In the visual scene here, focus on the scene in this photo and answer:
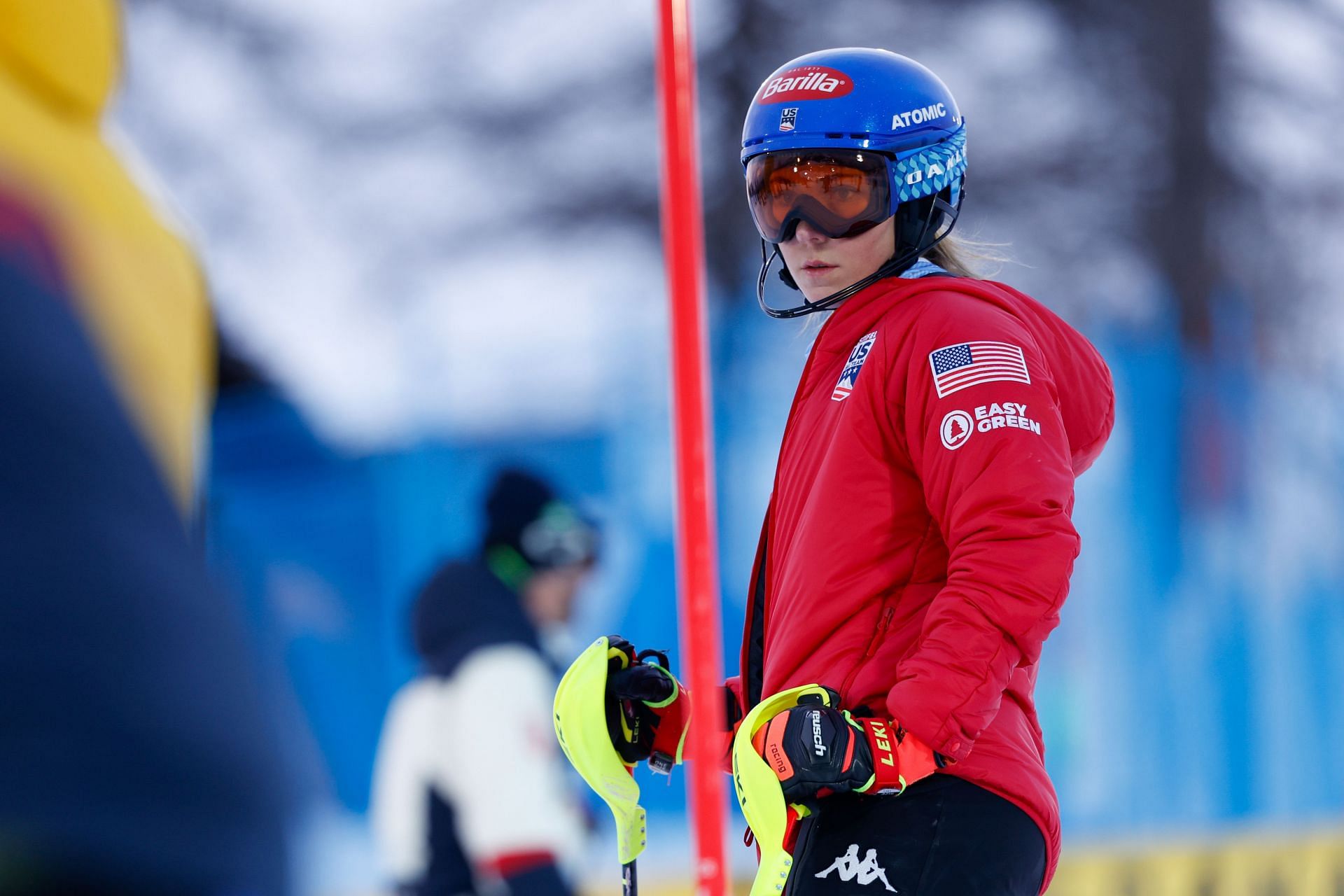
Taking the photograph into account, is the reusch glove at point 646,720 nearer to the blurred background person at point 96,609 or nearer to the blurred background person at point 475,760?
the blurred background person at point 96,609

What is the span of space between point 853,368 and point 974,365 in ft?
0.63

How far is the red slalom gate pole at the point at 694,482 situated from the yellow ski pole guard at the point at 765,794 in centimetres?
33

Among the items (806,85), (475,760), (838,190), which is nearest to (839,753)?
(838,190)

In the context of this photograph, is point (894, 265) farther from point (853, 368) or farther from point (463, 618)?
point (463, 618)

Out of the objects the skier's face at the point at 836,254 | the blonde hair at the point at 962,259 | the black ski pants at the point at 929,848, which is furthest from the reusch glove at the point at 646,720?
the blonde hair at the point at 962,259

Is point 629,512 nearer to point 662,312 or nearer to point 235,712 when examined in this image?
point 662,312

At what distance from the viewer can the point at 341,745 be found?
23.5 feet

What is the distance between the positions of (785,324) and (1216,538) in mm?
2853

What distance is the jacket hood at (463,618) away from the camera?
4.38 m

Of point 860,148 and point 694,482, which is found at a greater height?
point 860,148

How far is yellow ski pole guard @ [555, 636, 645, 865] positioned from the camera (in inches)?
86.2

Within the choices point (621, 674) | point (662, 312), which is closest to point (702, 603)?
point (621, 674)

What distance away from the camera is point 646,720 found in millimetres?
2246

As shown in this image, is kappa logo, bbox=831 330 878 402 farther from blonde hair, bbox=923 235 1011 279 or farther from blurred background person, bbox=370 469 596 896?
blurred background person, bbox=370 469 596 896
